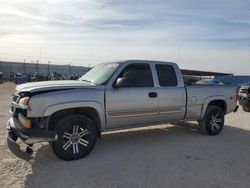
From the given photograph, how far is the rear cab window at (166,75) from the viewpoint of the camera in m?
7.49

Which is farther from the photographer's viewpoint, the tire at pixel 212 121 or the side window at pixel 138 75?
the tire at pixel 212 121

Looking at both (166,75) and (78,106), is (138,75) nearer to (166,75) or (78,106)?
(166,75)

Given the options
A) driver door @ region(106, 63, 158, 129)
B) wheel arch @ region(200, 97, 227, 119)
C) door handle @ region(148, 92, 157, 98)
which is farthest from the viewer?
wheel arch @ region(200, 97, 227, 119)

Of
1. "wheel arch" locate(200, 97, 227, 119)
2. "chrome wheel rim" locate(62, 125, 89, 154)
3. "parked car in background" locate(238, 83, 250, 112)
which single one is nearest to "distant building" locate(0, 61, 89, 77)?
"parked car in background" locate(238, 83, 250, 112)

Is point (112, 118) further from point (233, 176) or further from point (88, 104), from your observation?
point (233, 176)

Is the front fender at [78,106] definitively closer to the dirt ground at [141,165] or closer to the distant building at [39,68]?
the dirt ground at [141,165]

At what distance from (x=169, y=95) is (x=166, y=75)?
1.70 feet

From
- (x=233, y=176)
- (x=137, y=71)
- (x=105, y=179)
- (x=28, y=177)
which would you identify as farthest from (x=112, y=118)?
(x=233, y=176)

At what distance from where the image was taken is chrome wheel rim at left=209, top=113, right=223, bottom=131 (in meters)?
8.61

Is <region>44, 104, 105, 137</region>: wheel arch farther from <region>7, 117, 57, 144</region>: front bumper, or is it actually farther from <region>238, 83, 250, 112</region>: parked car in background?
<region>238, 83, 250, 112</region>: parked car in background

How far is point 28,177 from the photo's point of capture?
16.5 feet

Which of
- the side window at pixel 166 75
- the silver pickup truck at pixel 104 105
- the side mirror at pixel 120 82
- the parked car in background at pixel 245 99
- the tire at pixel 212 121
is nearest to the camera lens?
the silver pickup truck at pixel 104 105

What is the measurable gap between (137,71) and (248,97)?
8.04m

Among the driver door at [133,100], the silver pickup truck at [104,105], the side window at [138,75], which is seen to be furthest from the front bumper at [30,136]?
the side window at [138,75]
